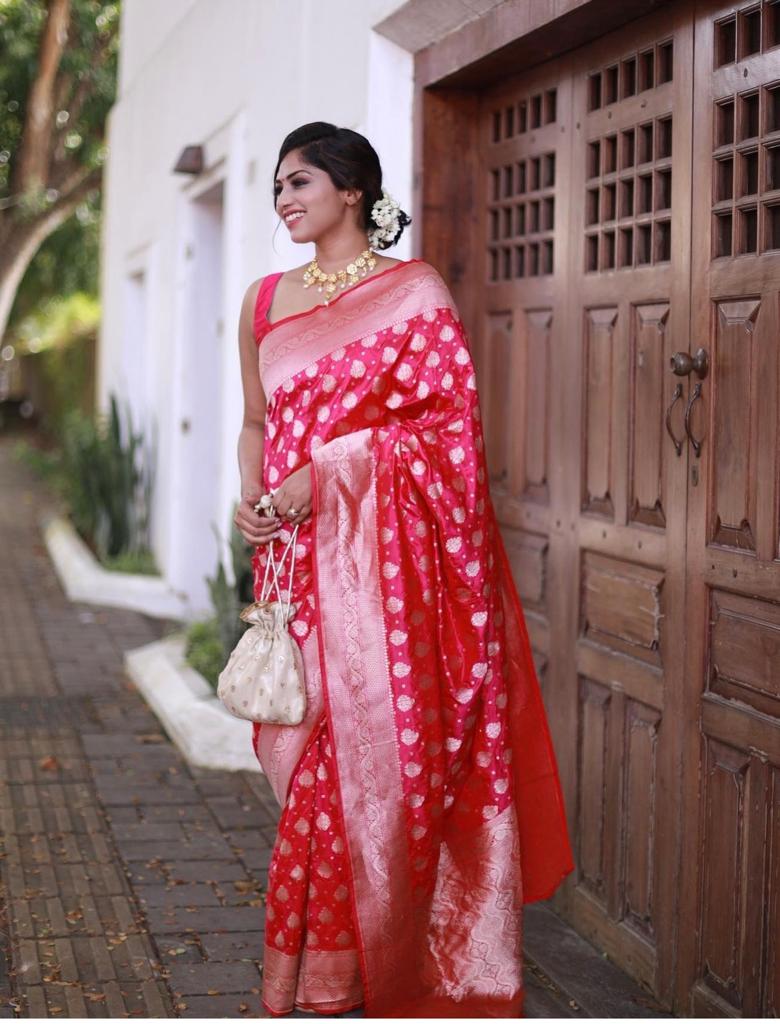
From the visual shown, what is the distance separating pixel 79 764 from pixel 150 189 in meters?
5.44

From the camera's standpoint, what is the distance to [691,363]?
10.4 feet

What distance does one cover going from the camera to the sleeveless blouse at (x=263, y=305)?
3.34 m

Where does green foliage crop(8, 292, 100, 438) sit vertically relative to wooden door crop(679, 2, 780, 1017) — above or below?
above

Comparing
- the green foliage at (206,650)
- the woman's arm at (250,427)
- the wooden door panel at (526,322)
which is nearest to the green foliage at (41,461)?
the green foliage at (206,650)

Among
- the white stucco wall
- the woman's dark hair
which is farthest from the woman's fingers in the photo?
the white stucco wall

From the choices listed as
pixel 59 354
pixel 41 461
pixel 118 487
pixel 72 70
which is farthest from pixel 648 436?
pixel 59 354

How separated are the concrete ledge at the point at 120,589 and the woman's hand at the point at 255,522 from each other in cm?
550

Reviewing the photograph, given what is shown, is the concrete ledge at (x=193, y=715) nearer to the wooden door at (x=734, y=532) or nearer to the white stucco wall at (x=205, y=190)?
the white stucco wall at (x=205, y=190)

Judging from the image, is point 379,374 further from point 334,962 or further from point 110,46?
point 110,46

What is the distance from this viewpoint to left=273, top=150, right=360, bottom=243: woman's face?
3.19 metres

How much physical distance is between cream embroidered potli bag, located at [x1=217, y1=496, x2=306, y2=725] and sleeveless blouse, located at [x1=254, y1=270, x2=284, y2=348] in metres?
0.65

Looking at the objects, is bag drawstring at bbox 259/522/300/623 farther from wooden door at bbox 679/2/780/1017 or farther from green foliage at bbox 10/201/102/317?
green foliage at bbox 10/201/102/317

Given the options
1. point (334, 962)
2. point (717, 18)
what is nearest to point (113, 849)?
point (334, 962)

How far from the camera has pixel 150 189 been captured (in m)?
9.79
